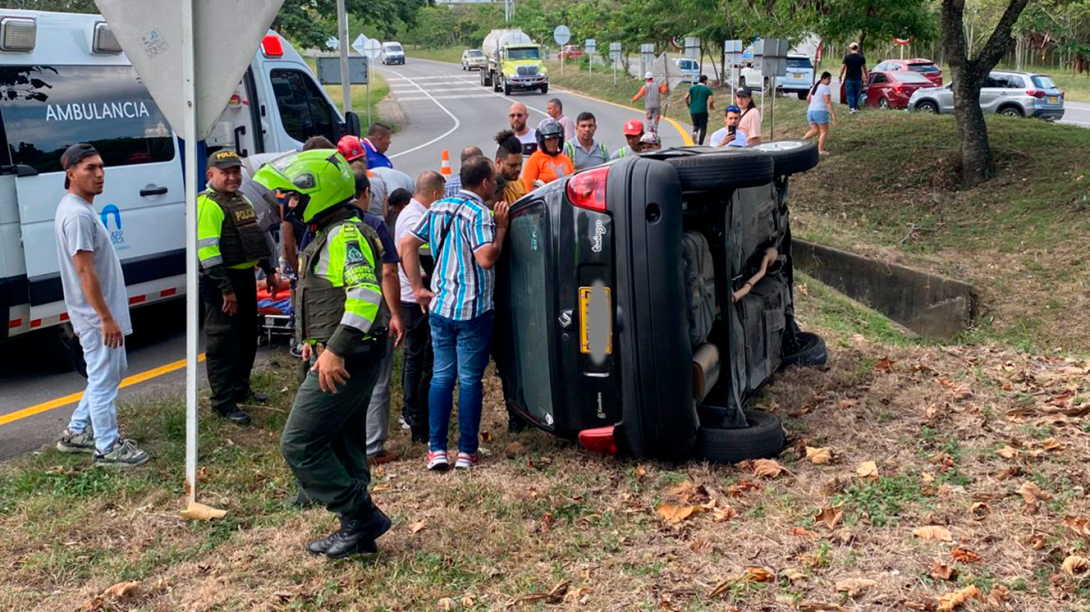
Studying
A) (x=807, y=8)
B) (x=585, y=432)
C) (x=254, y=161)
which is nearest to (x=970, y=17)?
(x=807, y=8)

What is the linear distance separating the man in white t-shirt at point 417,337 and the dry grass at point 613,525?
0.79 feet

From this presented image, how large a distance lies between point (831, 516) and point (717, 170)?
1.67m

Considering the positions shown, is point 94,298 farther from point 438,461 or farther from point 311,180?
point 438,461

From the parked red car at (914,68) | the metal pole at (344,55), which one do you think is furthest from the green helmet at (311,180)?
the parked red car at (914,68)

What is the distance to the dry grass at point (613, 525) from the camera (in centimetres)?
405

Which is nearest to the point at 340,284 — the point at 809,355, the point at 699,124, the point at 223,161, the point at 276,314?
the point at 223,161

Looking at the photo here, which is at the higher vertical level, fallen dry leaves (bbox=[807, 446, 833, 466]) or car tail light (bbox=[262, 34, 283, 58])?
car tail light (bbox=[262, 34, 283, 58])

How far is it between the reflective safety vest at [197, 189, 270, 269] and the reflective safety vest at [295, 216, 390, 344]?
7.46ft

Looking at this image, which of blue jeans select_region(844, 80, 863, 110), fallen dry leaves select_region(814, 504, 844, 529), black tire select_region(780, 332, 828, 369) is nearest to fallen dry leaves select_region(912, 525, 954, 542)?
fallen dry leaves select_region(814, 504, 844, 529)

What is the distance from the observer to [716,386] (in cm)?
564

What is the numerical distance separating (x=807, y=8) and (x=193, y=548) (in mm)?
16437

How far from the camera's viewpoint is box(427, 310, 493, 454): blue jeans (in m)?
5.60

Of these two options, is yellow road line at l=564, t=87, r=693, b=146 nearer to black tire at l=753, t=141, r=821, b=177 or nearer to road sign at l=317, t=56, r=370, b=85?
road sign at l=317, t=56, r=370, b=85

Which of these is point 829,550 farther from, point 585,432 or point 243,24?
point 243,24
